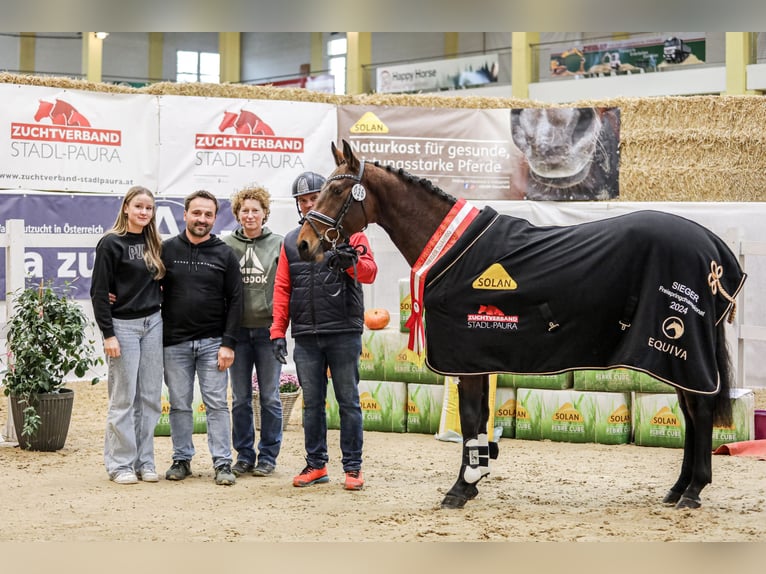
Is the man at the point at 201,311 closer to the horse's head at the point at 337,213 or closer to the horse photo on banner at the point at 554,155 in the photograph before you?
the horse's head at the point at 337,213

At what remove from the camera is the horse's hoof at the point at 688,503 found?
400 cm

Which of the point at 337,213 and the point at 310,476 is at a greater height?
the point at 337,213

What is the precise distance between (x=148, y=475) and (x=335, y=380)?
1234 mm

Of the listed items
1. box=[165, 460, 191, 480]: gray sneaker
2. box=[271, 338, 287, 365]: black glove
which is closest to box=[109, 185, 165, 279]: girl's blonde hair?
box=[271, 338, 287, 365]: black glove

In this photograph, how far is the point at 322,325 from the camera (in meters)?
4.43

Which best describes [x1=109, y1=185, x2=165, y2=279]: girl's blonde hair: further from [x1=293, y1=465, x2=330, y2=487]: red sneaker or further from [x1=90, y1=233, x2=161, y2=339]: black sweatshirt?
[x1=293, y1=465, x2=330, y2=487]: red sneaker

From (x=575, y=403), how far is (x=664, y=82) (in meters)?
11.3

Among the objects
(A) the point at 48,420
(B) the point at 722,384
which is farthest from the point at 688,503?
(A) the point at 48,420

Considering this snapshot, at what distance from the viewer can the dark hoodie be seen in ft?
15.3

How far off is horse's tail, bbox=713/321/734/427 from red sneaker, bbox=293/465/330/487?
6.89ft

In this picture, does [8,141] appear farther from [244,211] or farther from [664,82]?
[664,82]

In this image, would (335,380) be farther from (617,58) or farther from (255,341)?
(617,58)
